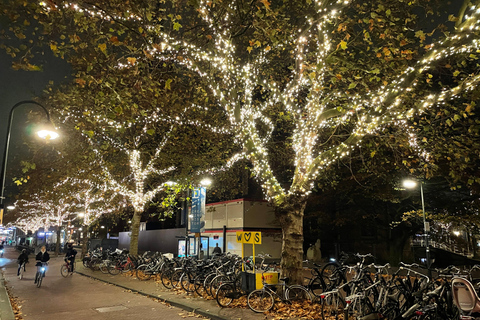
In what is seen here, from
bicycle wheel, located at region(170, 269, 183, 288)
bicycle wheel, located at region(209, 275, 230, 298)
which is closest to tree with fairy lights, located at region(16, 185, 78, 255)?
bicycle wheel, located at region(170, 269, 183, 288)

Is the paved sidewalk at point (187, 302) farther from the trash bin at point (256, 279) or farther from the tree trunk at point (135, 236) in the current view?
the tree trunk at point (135, 236)

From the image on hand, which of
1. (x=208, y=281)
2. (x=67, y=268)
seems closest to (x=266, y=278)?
(x=208, y=281)

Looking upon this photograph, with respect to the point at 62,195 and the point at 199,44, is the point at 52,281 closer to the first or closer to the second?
the point at 62,195

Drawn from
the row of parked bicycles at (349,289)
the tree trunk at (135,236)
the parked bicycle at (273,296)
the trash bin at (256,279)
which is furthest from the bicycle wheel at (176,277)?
the tree trunk at (135,236)

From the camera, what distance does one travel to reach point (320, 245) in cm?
2534

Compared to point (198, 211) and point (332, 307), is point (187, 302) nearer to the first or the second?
point (332, 307)

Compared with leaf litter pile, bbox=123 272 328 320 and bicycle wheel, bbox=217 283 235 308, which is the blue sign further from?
leaf litter pile, bbox=123 272 328 320

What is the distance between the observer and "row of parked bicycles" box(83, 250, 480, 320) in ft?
17.4

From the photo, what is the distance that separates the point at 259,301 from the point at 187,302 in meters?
2.36

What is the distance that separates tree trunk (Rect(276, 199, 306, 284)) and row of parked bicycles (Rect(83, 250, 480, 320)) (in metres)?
0.29

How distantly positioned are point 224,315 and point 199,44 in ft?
24.8

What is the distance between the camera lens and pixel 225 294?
862cm

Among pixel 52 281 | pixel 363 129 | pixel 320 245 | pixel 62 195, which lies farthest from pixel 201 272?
pixel 320 245

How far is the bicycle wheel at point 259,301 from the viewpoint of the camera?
7.86 metres
